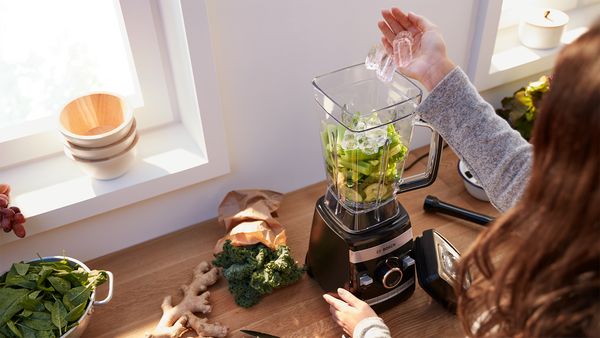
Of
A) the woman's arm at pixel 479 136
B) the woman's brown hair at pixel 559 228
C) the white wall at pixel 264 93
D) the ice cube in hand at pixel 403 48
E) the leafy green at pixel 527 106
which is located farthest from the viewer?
the leafy green at pixel 527 106

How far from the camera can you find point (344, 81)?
3.24 ft

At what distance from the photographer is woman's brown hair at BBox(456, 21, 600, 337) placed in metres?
0.49

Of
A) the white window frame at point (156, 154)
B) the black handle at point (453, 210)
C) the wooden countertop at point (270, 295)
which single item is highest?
the white window frame at point (156, 154)

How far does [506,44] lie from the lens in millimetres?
1389

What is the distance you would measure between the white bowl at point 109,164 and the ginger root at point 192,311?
0.76 feet

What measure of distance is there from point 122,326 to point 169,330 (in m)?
0.10

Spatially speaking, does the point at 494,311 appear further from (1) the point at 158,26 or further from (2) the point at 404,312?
(1) the point at 158,26

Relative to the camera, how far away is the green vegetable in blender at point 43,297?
865 millimetres

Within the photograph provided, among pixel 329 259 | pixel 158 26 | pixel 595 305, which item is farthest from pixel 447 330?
pixel 158 26

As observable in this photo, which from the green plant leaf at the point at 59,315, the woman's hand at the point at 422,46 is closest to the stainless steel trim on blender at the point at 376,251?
the woman's hand at the point at 422,46

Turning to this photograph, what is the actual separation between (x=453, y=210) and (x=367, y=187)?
31 cm

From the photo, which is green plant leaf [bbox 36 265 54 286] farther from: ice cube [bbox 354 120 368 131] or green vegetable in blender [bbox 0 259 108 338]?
ice cube [bbox 354 120 368 131]

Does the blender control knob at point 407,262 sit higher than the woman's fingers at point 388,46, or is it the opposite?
the woman's fingers at point 388,46

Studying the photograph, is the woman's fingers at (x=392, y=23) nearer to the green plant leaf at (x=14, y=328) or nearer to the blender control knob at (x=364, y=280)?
the blender control knob at (x=364, y=280)
